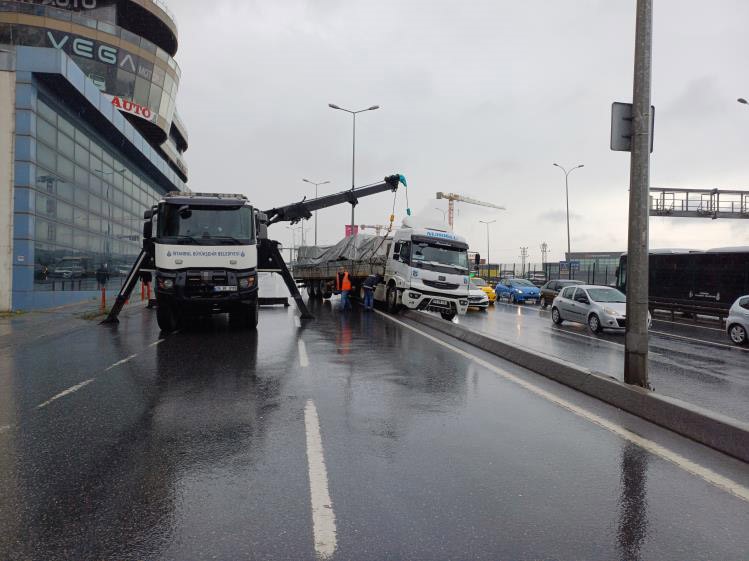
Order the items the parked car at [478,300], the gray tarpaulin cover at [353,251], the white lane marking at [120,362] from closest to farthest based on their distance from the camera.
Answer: the white lane marking at [120,362], the gray tarpaulin cover at [353,251], the parked car at [478,300]

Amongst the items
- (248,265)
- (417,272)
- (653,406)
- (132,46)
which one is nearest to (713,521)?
(653,406)

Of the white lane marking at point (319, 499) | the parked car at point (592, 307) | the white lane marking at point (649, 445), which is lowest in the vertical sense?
the white lane marking at point (649, 445)

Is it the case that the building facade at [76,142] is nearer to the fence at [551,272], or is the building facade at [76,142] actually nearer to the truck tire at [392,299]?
the truck tire at [392,299]

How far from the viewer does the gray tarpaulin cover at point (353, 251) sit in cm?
2300

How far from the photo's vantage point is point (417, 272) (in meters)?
19.0

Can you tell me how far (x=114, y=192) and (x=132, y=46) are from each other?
43.9ft

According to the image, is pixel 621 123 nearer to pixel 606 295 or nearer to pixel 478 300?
pixel 606 295

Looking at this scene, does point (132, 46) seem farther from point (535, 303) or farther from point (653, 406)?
point (653, 406)

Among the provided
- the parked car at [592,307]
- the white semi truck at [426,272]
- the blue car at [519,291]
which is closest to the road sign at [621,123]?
the parked car at [592,307]

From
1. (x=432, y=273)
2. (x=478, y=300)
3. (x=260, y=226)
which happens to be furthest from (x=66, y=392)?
(x=478, y=300)

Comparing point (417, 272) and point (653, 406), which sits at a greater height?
point (417, 272)

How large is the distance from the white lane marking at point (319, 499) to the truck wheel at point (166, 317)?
8891 mm

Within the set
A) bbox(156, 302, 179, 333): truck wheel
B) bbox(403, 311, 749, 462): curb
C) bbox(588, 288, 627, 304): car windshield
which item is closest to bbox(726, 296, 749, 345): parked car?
bbox(588, 288, 627, 304): car windshield

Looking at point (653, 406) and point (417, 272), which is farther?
point (417, 272)
